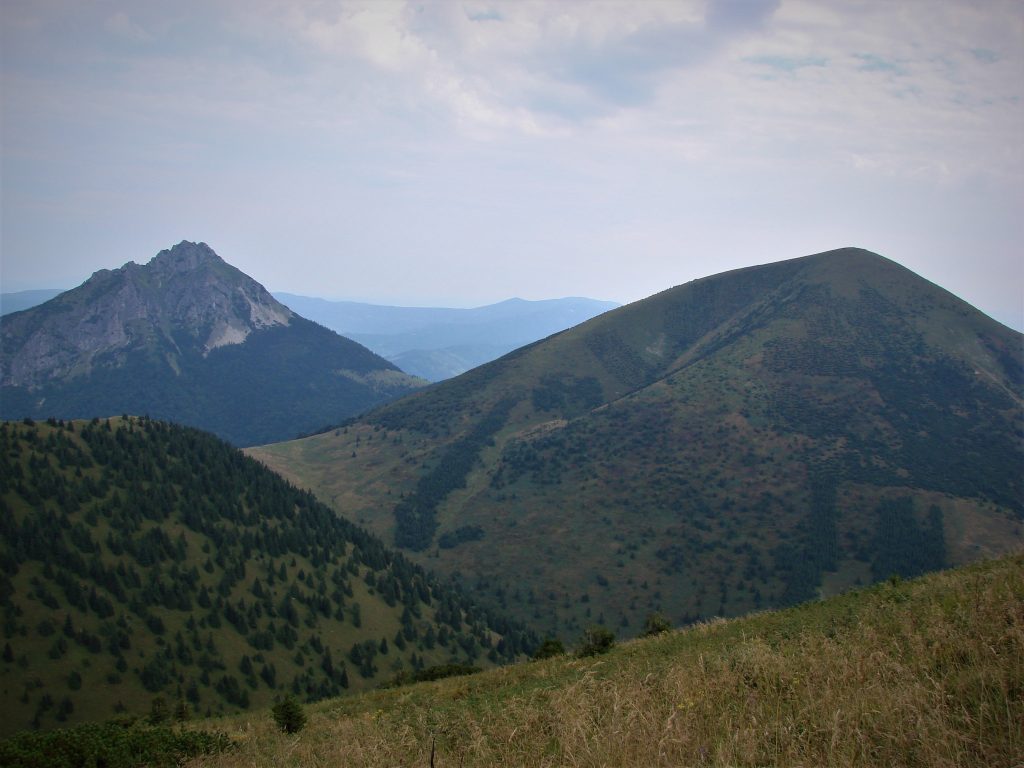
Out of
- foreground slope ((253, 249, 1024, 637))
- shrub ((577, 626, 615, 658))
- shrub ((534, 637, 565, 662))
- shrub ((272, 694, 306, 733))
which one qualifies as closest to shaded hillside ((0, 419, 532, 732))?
foreground slope ((253, 249, 1024, 637))

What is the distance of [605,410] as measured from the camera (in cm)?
17375

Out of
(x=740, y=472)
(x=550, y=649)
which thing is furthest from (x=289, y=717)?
(x=740, y=472)

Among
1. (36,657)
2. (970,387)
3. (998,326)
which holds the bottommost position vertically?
(36,657)

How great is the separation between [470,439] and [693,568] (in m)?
90.0

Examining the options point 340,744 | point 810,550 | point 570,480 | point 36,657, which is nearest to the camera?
point 340,744

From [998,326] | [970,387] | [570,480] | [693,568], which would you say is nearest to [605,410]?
[570,480]

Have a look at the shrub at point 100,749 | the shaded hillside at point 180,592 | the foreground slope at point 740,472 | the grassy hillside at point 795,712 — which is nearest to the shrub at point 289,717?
the shrub at point 100,749

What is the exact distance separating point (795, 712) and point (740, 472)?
457 ft

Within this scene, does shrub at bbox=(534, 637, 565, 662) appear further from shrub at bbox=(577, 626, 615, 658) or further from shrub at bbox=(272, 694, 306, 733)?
shrub at bbox=(272, 694, 306, 733)

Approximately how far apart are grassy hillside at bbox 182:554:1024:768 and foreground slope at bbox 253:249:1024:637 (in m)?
98.3

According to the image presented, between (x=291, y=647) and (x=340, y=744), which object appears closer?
(x=340, y=744)

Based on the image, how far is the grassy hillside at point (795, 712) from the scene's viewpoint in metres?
5.86

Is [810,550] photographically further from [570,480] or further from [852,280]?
[852,280]

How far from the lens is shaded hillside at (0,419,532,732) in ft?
188
